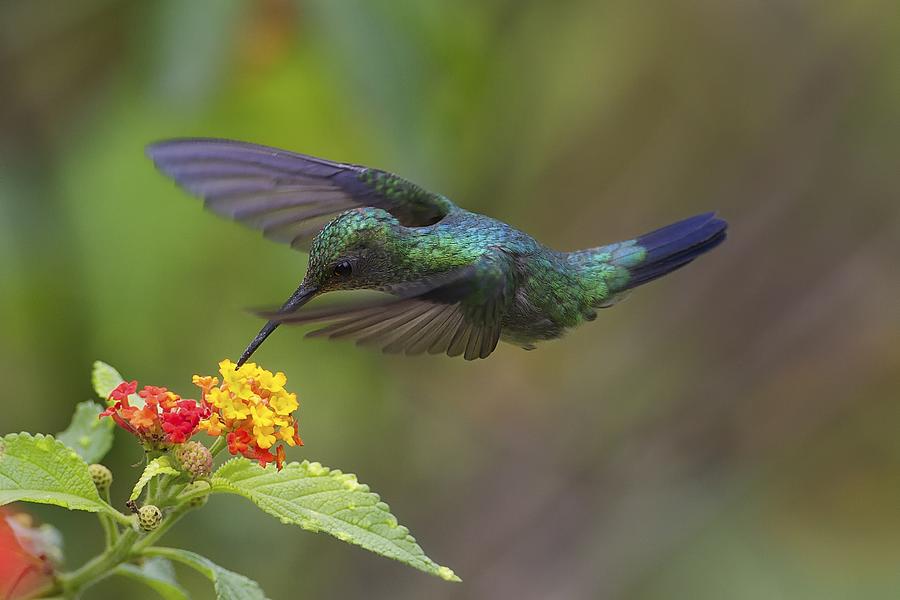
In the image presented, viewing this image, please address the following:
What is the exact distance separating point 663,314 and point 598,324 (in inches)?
22.6

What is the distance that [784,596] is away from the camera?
454 cm

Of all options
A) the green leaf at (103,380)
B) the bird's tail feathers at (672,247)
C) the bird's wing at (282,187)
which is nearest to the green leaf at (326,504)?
the green leaf at (103,380)

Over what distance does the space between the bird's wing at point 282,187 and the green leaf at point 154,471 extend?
707 mm

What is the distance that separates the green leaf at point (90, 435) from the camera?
1.87 meters

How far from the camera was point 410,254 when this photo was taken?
6.70 feet

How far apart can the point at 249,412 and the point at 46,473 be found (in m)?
0.29

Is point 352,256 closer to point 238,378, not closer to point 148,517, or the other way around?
point 238,378

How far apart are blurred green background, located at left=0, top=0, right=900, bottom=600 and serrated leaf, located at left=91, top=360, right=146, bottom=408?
4.17 feet

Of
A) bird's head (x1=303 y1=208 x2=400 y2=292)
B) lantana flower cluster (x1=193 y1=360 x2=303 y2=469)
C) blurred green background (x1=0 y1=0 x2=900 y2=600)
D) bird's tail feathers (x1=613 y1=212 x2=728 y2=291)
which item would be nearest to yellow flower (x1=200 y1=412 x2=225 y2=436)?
lantana flower cluster (x1=193 y1=360 x2=303 y2=469)

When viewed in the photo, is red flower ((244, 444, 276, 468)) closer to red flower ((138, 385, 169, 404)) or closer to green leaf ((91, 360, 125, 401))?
red flower ((138, 385, 169, 404))

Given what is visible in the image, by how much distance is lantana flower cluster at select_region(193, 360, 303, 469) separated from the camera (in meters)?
1.62

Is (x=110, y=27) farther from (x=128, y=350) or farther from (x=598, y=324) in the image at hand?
(x=598, y=324)

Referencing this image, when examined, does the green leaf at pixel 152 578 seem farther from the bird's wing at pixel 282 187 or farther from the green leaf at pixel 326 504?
the bird's wing at pixel 282 187

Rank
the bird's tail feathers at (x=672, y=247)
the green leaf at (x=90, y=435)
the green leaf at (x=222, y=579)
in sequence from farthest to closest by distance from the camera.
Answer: the bird's tail feathers at (x=672, y=247) < the green leaf at (x=90, y=435) < the green leaf at (x=222, y=579)
